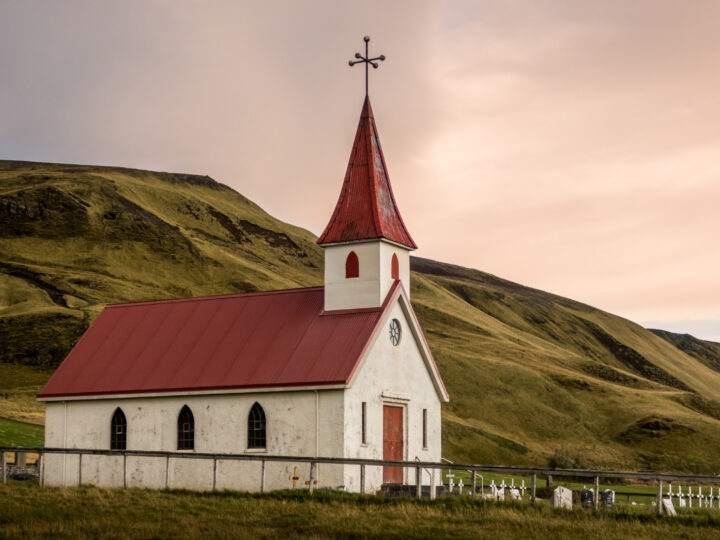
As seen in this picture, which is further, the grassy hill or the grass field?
the grassy hill

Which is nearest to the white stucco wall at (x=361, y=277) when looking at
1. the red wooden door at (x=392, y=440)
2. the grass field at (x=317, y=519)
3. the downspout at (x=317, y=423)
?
the red wooden door at (x=392, y=440)

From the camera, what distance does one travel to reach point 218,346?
133 feet

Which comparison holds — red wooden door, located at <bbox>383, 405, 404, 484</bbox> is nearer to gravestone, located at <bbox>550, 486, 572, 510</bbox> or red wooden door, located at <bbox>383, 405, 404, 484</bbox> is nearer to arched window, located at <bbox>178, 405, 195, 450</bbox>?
arched window, located at <bbox>178, 405, 195, 450</bbox>

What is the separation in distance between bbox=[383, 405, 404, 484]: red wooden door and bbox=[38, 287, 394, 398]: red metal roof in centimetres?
339

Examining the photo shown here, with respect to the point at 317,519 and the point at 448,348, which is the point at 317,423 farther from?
the point at 448,348

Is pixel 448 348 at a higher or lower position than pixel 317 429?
higher

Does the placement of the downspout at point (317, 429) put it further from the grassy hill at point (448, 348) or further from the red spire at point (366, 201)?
the grassy hill at point (448, 348)

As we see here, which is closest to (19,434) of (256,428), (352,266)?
(256,428)

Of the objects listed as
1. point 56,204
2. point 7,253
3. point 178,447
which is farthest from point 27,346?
point 56,204

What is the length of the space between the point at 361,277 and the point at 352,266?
0.69 metres

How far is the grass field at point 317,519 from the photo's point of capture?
22.2 metres

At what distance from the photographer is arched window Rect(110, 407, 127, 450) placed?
4061 centimetres

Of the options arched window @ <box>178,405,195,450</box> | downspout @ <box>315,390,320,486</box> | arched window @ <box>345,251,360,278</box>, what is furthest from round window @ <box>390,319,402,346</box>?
arched window @ <box>178,405,195,450</box>

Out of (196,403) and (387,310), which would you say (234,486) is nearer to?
(196,403)
